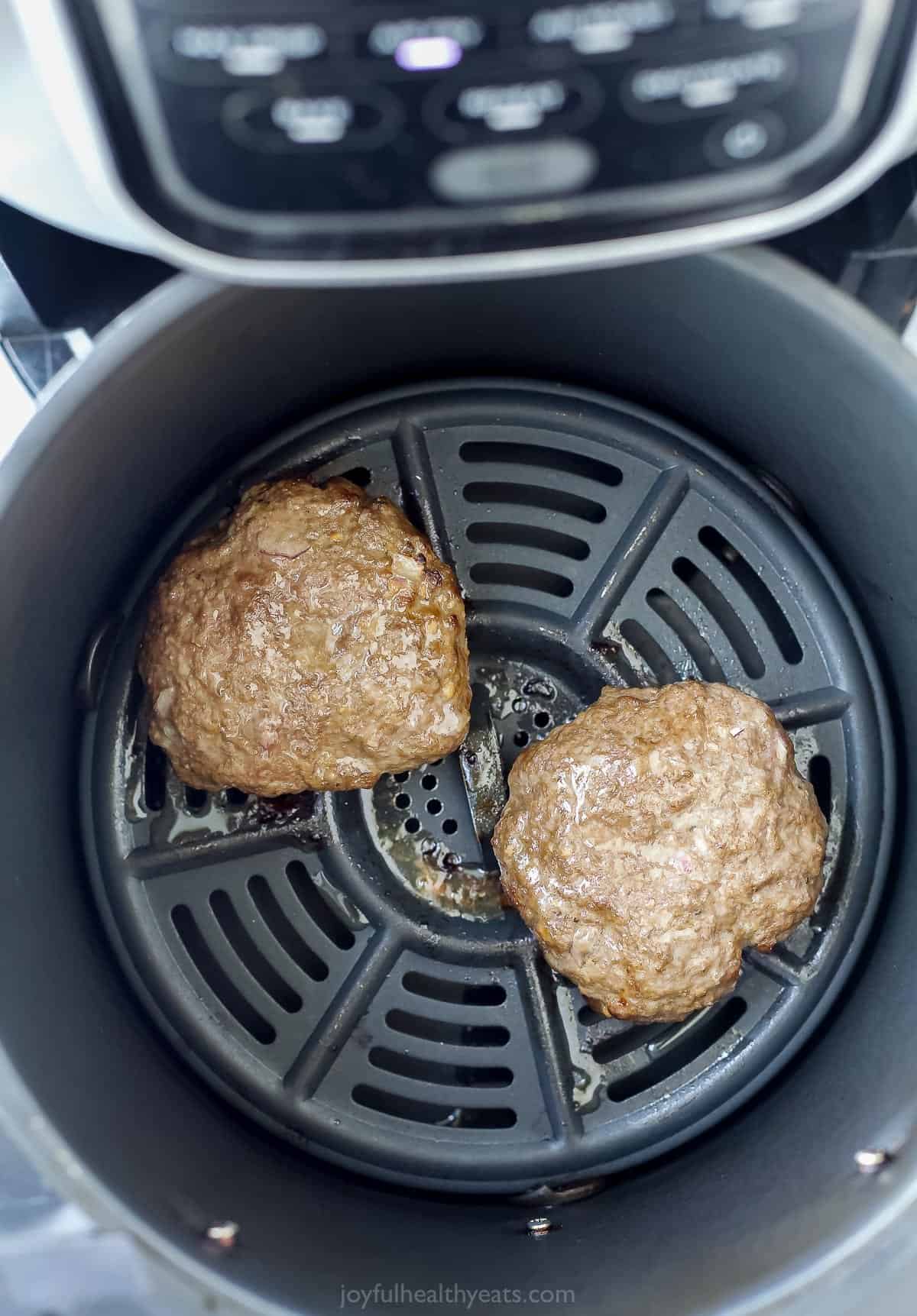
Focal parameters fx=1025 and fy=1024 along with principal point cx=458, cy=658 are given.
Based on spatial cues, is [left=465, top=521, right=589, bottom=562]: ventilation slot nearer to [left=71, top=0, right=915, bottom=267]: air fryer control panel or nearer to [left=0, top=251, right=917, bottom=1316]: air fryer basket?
[left=0, top=251, right=917, bottom=1316]: air fryer basket

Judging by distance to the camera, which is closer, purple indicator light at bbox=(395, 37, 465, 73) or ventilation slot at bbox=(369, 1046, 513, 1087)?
purple indicator light at bbox=(395, 37, 465, 73)

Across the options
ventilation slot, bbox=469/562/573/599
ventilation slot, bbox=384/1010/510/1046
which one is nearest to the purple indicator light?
ventilation slot, bbox=469/562/573/599

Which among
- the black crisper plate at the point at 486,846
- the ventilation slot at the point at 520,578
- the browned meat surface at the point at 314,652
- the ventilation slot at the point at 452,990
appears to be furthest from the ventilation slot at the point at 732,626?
the ventilation slot at the point at 452,990

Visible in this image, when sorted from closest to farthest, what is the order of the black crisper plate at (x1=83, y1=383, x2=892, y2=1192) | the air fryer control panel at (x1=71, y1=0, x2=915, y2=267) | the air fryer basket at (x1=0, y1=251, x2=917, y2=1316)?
the air fryer control panel at (x1=71, y1=0, x2=915, y2=267) < the air fryer basket at (x1=0, y1=251, x2=917, y2=1316) < the black crisper plate at (x1=83, y1=383, x2=892, y2=1192)

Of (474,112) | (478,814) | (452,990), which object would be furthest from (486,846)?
(474,112)

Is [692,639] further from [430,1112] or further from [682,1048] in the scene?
[430,1112]

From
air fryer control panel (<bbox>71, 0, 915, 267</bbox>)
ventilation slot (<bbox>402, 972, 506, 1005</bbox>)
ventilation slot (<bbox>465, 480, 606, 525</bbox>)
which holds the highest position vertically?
air fryer control panel (<bbox>71, 0, 915, 267</bbox>)

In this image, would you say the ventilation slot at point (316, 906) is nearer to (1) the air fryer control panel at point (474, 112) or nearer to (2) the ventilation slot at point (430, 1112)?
(2) the ventilation slot at point (430, 1112)
